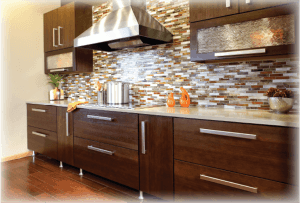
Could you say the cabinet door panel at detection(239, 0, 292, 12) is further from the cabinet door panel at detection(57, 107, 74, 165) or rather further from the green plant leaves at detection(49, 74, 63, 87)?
the green plant leaves at detection(49, 74, 63, 87)

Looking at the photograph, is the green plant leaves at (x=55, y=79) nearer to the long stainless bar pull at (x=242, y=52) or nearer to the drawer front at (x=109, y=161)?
the drawer front at (x=109, y=161)

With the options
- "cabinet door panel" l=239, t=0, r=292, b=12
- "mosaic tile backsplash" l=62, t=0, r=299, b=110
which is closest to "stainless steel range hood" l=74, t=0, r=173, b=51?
"mosaic tile backsplash" l=62, t=0, r=299, b=110

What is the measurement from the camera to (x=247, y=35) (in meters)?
1.62

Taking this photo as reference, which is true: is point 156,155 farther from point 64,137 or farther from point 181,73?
point 64,137

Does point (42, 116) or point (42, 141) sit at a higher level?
point (42, 116)

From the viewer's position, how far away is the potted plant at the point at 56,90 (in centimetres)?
344

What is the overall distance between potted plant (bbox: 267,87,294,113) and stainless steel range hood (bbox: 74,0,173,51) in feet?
3.85

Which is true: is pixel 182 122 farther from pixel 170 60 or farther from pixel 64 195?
pixel 64 195

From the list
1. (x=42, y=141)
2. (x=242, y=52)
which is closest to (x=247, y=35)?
(x=242, y=52)

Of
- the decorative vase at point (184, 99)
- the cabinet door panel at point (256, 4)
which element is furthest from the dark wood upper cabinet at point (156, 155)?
the cabinet door panel at point (256, 4)

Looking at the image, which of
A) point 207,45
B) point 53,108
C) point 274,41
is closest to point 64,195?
point 53,108

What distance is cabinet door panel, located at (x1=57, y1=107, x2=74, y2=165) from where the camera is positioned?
8.38 ft

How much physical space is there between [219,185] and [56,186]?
5.38ft

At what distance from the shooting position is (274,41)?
1528mm
